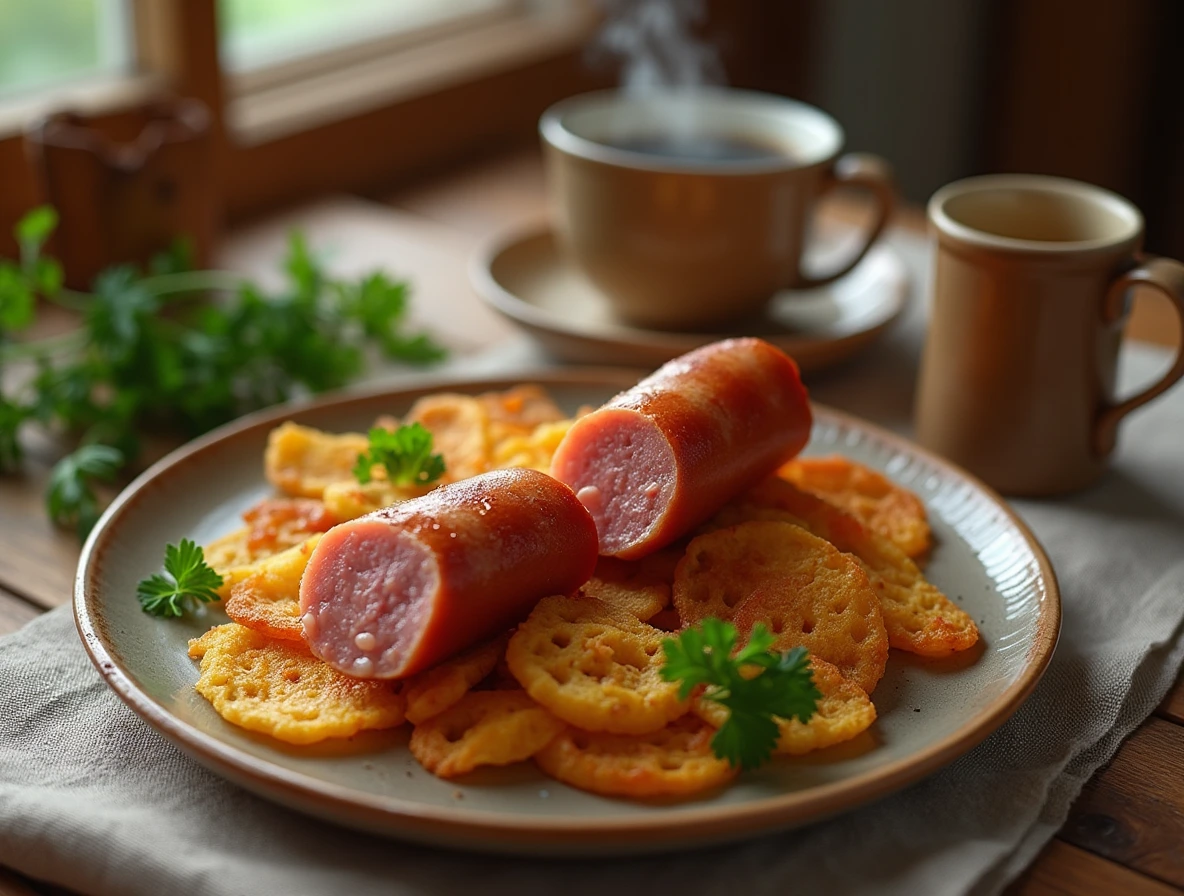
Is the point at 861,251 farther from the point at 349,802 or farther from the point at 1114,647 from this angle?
the point at 349,802

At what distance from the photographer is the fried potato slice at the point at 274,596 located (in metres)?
1.08

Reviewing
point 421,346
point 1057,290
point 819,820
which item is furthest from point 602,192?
point 819,820

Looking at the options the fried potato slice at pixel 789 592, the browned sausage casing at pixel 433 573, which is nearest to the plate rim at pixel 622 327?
the fried potato slice at pixel 789 592

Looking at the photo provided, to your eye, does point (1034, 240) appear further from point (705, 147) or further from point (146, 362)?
point (146, 362)

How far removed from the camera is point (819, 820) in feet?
3.04

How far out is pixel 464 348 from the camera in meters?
1.94

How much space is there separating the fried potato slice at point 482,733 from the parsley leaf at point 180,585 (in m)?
0.27

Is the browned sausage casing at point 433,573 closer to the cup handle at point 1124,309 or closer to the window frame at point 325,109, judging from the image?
the cup handle at point 1124,309

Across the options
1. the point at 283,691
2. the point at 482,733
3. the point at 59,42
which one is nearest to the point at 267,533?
the point at 283,691

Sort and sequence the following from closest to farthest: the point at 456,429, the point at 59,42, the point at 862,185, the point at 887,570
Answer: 1. the point at 887,570
2. the point at 456,429
3. the point at 862,185
4. the point at 59,42

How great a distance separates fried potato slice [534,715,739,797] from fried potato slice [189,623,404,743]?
5.4 inches

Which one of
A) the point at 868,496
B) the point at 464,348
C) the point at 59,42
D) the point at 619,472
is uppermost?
the point at 59,42

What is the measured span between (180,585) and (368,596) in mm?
218

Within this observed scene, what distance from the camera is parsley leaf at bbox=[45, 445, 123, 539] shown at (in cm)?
140
